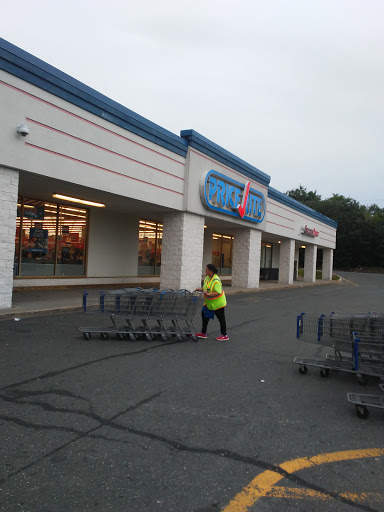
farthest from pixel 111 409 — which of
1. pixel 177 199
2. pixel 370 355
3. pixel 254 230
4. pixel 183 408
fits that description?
pixel 254 230

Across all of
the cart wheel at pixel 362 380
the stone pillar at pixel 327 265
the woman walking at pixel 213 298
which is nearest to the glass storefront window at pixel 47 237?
the woman walking at pixel 213 298

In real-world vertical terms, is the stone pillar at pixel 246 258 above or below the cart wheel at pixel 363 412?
above

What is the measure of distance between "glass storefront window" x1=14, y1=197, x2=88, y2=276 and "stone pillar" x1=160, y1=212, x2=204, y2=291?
361cm

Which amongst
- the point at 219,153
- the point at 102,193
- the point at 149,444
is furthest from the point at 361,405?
the point at 219,153

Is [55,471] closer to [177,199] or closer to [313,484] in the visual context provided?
[313,484]

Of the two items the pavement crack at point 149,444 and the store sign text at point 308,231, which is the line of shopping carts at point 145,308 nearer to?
the pavement crack at point 149,444

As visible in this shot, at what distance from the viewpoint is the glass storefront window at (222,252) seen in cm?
2514

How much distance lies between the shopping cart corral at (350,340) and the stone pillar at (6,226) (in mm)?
7134

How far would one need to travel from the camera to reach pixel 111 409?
13.6ft

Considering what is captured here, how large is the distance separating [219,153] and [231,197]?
85.0 inches

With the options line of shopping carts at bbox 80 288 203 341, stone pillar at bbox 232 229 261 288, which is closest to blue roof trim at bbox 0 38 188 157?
line of shopping carts at bbox 80 288 203 341

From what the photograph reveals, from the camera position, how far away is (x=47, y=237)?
1446 centimetres

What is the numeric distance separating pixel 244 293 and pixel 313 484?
16.1m

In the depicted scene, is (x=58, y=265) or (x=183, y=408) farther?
(x=58, y=265)
